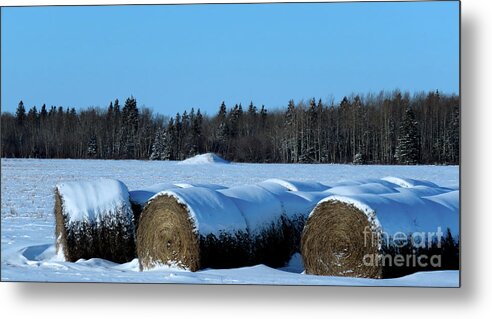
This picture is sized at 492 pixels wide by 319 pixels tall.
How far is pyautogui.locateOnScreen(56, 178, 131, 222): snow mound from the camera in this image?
6945 millimetres

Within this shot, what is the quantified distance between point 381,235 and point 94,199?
2.29m

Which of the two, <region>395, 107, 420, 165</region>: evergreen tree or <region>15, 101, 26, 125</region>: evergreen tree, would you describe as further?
<region>15, 101, 26, 125</region>: evergreen tree

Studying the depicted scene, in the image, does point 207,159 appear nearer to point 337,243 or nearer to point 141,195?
point 141,195

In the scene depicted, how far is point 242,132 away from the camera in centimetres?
710

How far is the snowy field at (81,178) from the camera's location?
22.4 ft

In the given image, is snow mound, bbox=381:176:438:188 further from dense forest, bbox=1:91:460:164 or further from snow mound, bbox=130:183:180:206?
snow mound, bbox=130:183:180:206

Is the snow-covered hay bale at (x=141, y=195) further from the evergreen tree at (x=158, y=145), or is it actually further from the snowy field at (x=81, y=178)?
the evergreen tree at (x=158, y=145)

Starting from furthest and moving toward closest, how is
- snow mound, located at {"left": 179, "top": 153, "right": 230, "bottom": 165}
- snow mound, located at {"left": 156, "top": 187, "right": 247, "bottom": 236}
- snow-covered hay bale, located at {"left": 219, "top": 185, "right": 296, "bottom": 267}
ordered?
snow mound, located at {"left": 179, "top": 153, "right": 230, "bottom": 165}, snow-covered hay bale, located at {"left": 219, "top": 185, "right": 296, "bottom": 267}, snow mound, located at {"left": 156, "top": 187, "right": 247, "bottom": 236}

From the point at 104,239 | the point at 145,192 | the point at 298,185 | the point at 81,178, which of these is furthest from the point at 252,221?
the point at 81,178

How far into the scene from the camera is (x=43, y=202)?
725 centimetres

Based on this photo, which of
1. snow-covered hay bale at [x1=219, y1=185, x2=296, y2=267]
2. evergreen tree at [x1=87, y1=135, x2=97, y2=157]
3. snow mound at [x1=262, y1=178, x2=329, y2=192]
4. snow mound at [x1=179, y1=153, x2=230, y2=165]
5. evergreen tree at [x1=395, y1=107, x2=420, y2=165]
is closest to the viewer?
snow-covered hay bale at [x1=219, y1=185, x2=296, y2=267]

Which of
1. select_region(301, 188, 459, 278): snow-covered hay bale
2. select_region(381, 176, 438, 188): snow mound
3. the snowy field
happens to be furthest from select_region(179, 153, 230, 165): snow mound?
select_region(381, 176, 438, 188): snow mound

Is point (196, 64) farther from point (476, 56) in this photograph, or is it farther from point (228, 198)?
point (476, 56)

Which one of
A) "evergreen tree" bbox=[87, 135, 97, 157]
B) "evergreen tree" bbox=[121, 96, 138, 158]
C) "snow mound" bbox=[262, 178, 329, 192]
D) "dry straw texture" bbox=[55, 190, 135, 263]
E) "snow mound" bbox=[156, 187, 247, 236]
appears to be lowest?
"dry straw texture" bbox=[55, 190, 135, 263]
